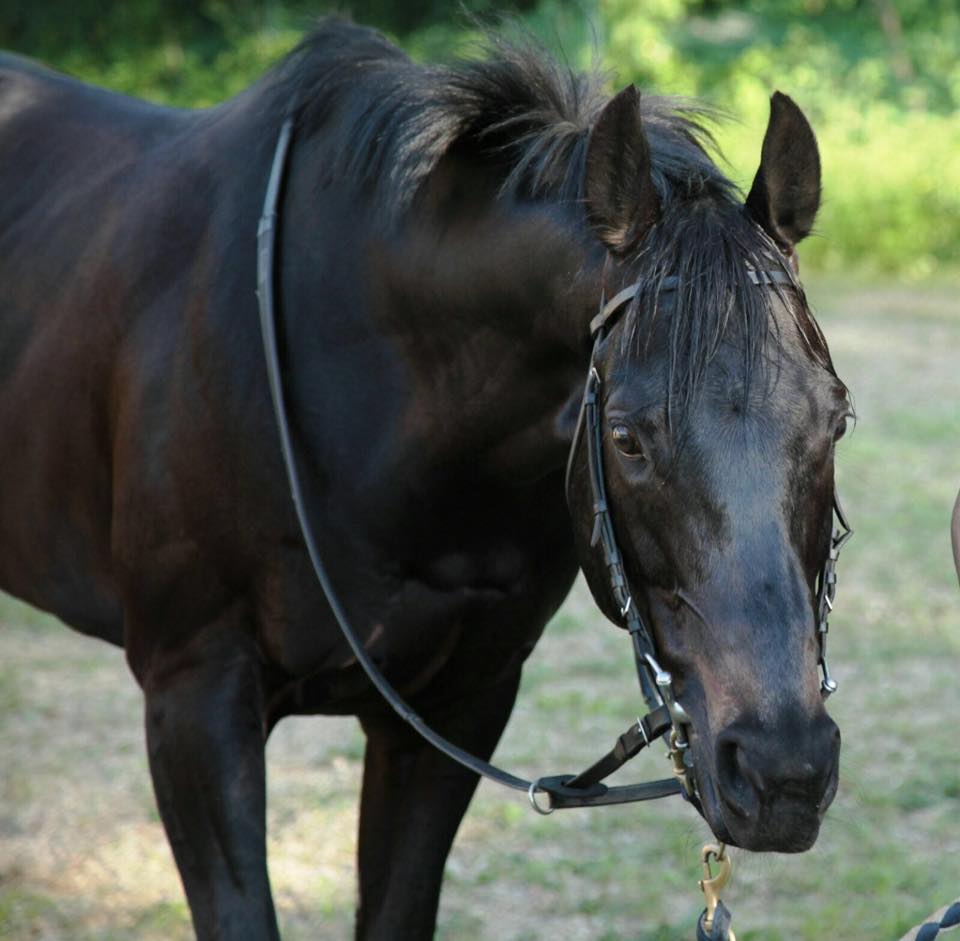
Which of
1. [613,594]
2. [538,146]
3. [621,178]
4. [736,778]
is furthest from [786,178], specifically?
[736,778]

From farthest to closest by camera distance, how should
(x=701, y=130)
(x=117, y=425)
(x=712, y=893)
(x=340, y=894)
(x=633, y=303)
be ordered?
(x=340, y=894), (x=117, y=425), (x=701, y=130), (x=712, y=893), (x=633, y=303)

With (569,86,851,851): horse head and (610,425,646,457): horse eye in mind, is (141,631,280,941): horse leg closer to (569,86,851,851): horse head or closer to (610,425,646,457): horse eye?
(569,86,851,851): horse head

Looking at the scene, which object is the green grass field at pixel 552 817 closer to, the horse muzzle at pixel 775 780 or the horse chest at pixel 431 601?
the horse chest at pixel 431 601

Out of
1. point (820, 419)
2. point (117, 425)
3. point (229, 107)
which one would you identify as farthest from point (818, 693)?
point (229, 107)

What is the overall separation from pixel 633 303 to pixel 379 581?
75cm

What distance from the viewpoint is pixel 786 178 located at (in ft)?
6.96

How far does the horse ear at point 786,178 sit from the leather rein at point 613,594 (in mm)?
130

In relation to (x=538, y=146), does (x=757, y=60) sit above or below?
below

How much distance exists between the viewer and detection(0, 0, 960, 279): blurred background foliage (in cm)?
1534

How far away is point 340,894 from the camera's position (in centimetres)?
397

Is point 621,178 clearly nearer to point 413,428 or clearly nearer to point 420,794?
point 413,428

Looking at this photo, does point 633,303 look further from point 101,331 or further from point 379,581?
point 101,331

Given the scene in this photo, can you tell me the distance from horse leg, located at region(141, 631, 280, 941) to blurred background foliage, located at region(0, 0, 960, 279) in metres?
10.8

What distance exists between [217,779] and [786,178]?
133 cm
